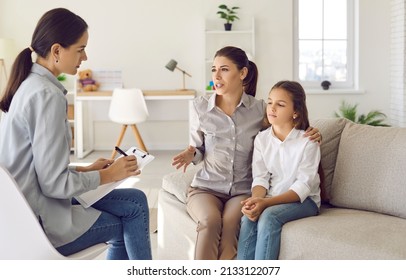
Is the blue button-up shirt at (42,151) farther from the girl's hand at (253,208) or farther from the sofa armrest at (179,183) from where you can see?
the sofa armrest at (179,183)

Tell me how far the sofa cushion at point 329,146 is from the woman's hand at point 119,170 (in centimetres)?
86

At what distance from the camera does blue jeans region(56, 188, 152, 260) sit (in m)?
1.98

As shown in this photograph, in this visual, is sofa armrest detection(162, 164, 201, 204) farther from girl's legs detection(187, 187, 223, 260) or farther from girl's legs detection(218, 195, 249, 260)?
girl's legs detection(218, 195, 249, 260)

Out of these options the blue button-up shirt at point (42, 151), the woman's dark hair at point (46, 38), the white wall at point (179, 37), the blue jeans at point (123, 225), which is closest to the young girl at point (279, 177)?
the blue jeans at point (123, 225)

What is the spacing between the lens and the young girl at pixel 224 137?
2443mm

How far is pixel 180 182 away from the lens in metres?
2.68

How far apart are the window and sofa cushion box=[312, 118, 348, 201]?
15.0ft

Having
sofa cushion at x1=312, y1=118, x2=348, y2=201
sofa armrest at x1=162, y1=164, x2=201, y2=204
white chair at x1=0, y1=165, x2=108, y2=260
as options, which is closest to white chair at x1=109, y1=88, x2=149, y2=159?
sofa armrest at x1=162, y1=164, x2=201, y2=204

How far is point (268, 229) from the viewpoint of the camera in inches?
82.4

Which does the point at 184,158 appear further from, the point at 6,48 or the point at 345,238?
the point at 6,48

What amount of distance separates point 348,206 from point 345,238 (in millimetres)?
424

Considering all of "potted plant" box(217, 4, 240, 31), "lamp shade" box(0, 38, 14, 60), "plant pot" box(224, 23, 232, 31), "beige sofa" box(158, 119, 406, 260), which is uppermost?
"potted plant" box(217, 4, 240, 31)
